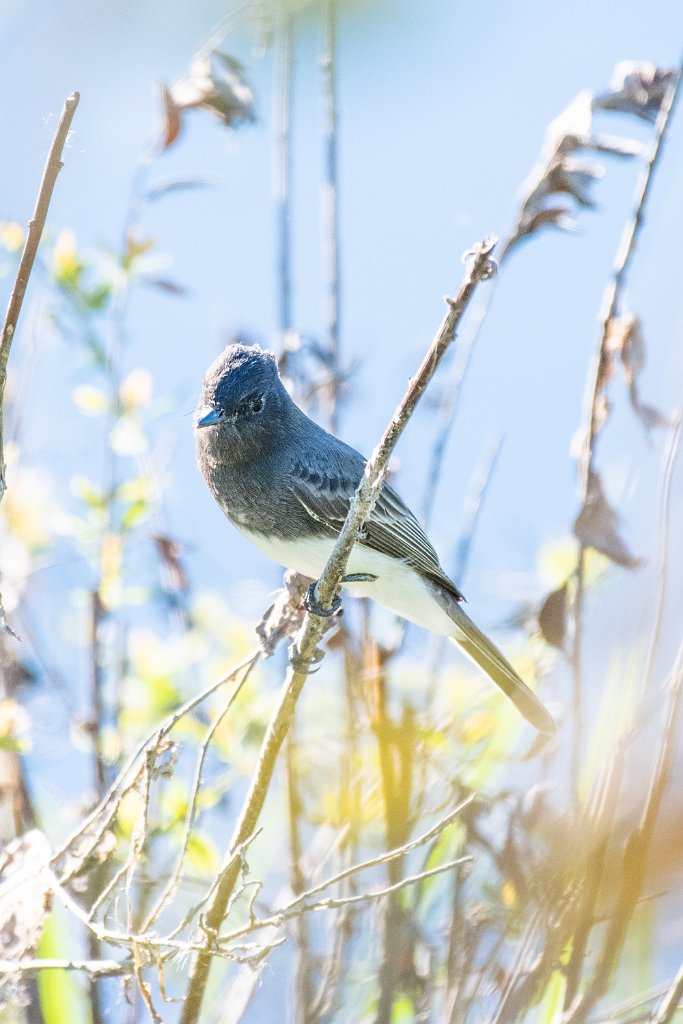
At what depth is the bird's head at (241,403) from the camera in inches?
119

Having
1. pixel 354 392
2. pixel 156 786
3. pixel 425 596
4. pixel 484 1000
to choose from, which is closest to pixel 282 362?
pixel 354 392

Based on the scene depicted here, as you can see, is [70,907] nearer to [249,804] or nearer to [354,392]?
[249,804]

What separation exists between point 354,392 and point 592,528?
3.82 ft

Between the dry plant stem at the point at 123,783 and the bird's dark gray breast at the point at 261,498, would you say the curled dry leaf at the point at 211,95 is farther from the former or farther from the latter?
the dry plant stem at the point at 123,783

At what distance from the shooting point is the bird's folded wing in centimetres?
305

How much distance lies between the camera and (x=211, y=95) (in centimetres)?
277

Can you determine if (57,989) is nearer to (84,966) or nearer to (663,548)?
(84,966)

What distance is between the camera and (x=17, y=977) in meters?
2.25

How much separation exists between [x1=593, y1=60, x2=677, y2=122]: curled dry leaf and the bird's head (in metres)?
1.12

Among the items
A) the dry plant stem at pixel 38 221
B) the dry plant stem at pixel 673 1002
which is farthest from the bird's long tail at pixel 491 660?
the dry plant stem at pixel 38 221

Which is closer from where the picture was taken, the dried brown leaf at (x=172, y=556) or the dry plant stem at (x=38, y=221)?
the dry plant stem at (x=38, y=221)

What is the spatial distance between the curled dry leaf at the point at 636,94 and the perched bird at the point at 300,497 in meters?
1.13

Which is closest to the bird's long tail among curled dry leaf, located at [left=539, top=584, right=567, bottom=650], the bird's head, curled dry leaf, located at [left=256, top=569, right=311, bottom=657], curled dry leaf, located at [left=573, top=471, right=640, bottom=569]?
curled dry leaf, located at [left=539, top=584, right=567, bottom=650]

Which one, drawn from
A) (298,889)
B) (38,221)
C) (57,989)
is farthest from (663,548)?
(57,989)
